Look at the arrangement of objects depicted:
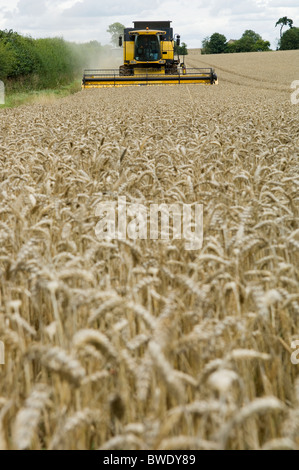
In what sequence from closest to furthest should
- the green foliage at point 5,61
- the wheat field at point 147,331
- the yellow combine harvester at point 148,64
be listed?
the wheat field at point 147,331, the yellow combine harvester at point 148,64, the green foliage at point 5,61

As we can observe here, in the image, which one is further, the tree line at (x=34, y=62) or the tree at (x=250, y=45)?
the tree at (x=250, y=45)

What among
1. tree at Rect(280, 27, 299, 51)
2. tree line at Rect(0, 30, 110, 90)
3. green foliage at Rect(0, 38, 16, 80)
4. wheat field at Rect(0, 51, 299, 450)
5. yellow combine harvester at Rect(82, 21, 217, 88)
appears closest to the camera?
wheat field at Rect(0, 51, 299, 450)

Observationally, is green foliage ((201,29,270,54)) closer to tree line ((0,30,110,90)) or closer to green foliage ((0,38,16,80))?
tree line ((0,30,110,90))

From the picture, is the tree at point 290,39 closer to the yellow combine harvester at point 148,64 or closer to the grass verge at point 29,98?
the yellow combine harvester at point 148,64

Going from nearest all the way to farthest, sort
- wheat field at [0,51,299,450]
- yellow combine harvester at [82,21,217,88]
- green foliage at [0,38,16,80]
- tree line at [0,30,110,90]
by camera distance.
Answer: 1. wheat field at [0,51,299,450]
2. yellow combine harvester at [82,21,217,88]
3. green foliage at [0,38,16,80]
4. tree line at [0,30,110,90]

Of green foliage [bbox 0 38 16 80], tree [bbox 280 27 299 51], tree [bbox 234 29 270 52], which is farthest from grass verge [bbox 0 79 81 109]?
tree [bbox 234 29 270 52]

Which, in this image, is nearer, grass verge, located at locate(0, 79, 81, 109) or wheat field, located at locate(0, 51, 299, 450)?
wheat field, located at locate(0, 51, 299, 450)

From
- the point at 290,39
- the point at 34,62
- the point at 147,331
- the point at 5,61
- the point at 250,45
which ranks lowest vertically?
the point at 147,331

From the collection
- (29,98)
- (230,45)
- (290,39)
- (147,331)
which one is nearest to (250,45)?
(230,45)

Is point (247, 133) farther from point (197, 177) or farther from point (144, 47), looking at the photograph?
point (144, 47)

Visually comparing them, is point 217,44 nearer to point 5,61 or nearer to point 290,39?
point 290,39

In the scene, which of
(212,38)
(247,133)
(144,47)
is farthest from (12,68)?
(212,38)

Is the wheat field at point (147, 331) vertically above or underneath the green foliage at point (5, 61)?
underneath

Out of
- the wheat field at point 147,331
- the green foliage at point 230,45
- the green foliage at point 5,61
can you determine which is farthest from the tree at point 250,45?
the wheat field at point 147,331
